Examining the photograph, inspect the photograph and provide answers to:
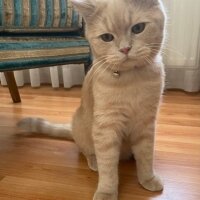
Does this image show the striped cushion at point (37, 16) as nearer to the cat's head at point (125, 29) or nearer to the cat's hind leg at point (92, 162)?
the cat's head at point (125, 29)

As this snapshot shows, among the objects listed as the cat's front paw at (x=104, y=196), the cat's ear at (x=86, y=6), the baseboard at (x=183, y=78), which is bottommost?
the baseboard at (x=183, y=78)

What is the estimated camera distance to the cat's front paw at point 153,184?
0.92 m

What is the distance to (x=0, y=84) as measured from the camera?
7.09 ft

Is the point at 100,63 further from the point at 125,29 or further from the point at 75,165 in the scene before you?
the point at 75,165

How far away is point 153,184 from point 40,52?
570mm

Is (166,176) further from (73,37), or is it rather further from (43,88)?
(43,88)

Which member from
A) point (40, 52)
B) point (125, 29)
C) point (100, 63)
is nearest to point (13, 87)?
point (40, 52)

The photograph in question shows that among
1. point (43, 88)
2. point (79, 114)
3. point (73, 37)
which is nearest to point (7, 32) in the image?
point (73, 37)

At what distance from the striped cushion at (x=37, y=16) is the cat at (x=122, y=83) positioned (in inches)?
10.4

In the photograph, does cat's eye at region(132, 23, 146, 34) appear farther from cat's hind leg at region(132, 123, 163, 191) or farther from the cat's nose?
cat's hind leg at region(132, 123, 163, 191)

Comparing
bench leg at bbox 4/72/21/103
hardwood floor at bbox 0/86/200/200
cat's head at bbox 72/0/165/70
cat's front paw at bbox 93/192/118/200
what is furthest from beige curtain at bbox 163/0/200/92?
cat's front paw at bbox 93/192/118/200

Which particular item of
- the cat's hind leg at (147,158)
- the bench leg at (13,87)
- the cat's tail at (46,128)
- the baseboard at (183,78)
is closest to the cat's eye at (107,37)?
the cat's hind leg at (147,158)

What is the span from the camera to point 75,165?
1.08 meters

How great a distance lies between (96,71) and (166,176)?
0.41 meters
